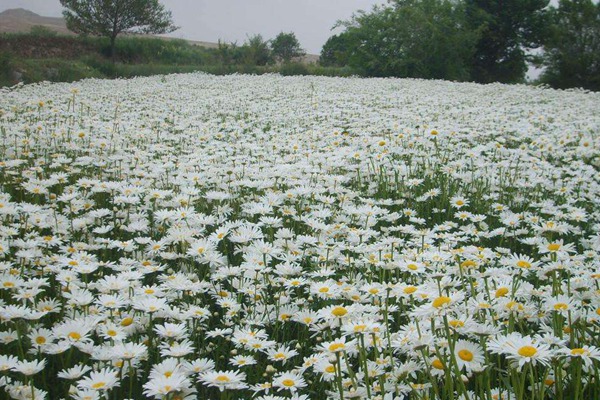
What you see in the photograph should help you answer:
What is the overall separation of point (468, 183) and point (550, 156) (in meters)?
2.27

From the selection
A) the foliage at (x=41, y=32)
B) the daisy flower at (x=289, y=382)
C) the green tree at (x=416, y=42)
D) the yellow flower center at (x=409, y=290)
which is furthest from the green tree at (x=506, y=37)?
the daisy flower at (x=289, y=382)

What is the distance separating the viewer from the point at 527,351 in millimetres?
1385

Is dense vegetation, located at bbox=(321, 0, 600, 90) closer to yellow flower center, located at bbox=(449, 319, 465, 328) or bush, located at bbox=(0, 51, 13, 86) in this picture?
bush, located at bbox=(0, 51, 13, 86)

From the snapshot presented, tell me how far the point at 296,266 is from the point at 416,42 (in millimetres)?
22866

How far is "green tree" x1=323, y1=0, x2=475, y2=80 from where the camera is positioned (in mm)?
23328

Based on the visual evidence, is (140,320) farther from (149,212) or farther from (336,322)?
(149,212)

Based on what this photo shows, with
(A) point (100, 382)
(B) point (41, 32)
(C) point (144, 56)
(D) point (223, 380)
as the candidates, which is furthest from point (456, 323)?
(B) point (41, 32)

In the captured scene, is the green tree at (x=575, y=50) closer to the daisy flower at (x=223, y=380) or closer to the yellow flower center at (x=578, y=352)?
the yellow flower center at (x=578, y=352)

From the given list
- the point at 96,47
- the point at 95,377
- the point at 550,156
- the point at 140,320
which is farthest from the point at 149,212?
the point at 96,47

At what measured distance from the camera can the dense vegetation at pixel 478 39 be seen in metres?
23.6

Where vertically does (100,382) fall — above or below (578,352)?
below

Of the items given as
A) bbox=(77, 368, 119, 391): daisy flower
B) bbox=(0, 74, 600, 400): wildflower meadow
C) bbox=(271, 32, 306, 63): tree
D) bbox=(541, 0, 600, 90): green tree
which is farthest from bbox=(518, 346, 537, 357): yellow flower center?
bbox=(271, 32, 306, 63): tree

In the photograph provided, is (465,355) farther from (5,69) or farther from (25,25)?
(25,25)

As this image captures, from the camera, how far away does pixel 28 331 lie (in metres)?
2.18
